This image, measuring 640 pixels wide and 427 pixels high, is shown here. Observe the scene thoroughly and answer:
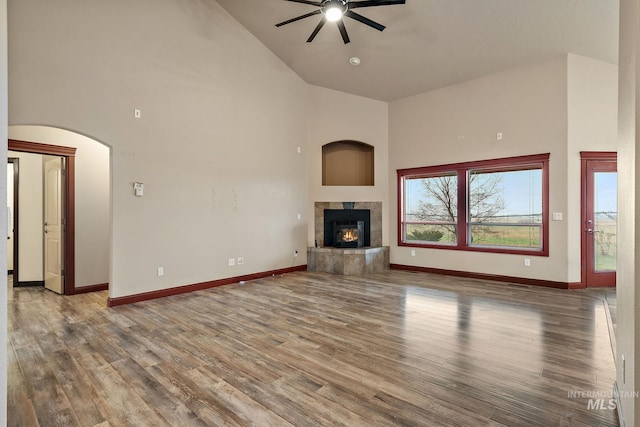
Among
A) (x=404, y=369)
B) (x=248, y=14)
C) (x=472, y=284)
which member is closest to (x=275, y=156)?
(x=248, y=14)

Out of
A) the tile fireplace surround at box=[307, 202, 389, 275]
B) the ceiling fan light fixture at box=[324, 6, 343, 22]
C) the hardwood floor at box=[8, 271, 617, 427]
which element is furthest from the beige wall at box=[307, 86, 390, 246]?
the ceiling fan light fixture at box=[324, 6, 343, 22]

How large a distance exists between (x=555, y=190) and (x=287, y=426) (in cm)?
542

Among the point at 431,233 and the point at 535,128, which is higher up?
the point at 535,128

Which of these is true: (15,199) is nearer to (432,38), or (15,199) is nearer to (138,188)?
(138,188)

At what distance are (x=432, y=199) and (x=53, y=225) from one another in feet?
22.4

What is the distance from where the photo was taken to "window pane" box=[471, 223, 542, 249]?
18.0 feet

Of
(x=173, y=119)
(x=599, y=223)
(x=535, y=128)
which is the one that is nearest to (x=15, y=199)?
(x=173, y=119)

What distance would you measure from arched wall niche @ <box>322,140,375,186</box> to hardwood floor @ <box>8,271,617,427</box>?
3.57 meters

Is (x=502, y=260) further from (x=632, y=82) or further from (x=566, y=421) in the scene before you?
(x=632, y=82)

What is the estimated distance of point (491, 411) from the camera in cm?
199

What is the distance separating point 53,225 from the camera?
5102 mm

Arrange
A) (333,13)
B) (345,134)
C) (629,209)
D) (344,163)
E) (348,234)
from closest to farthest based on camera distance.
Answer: (629,209) → (333,13) → (348,234) → (345,134) → (344,163)

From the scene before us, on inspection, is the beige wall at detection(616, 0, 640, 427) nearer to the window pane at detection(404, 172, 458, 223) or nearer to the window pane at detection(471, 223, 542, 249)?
the window pane at detection(471, 223, 542, 249)

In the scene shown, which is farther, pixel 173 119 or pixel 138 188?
pixel 173 119
